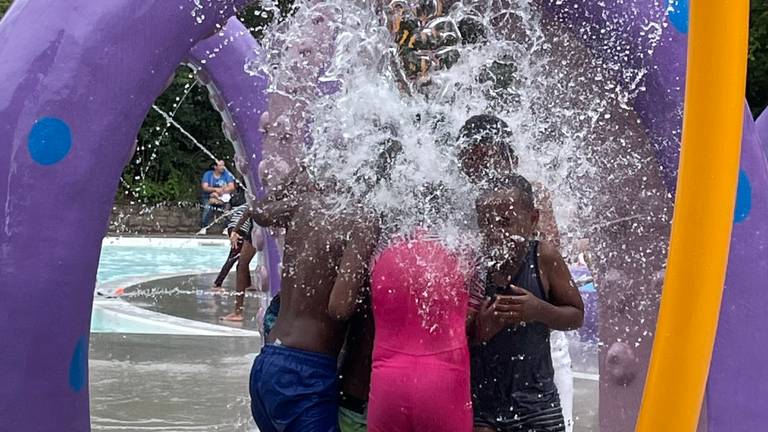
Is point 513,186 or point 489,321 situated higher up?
point 513,186

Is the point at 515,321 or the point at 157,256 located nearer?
the point at 515,321

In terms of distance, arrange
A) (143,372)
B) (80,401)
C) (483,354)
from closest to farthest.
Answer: (483,354) → (80,401) → (143,372)

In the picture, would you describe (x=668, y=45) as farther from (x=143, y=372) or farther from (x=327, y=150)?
(x=143, y=372)

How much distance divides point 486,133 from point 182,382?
349cm

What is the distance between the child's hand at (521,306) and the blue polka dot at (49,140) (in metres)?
1.23

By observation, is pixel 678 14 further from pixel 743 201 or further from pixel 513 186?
pixel 513 186

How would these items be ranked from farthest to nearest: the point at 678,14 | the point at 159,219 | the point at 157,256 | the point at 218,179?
the point at 159,219
the point at 157,256
the point at 218,179
the point at 678,14

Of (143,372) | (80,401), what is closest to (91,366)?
(143,372)

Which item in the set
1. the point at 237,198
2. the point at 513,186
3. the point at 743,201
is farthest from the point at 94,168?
the point at 237,198

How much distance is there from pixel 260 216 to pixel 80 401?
738 millimetres

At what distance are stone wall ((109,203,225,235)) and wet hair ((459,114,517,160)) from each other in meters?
17.0

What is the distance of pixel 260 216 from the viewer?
3383 mm

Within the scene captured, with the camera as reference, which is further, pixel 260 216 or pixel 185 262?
pixel 185 262

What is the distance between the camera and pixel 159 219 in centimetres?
2033
